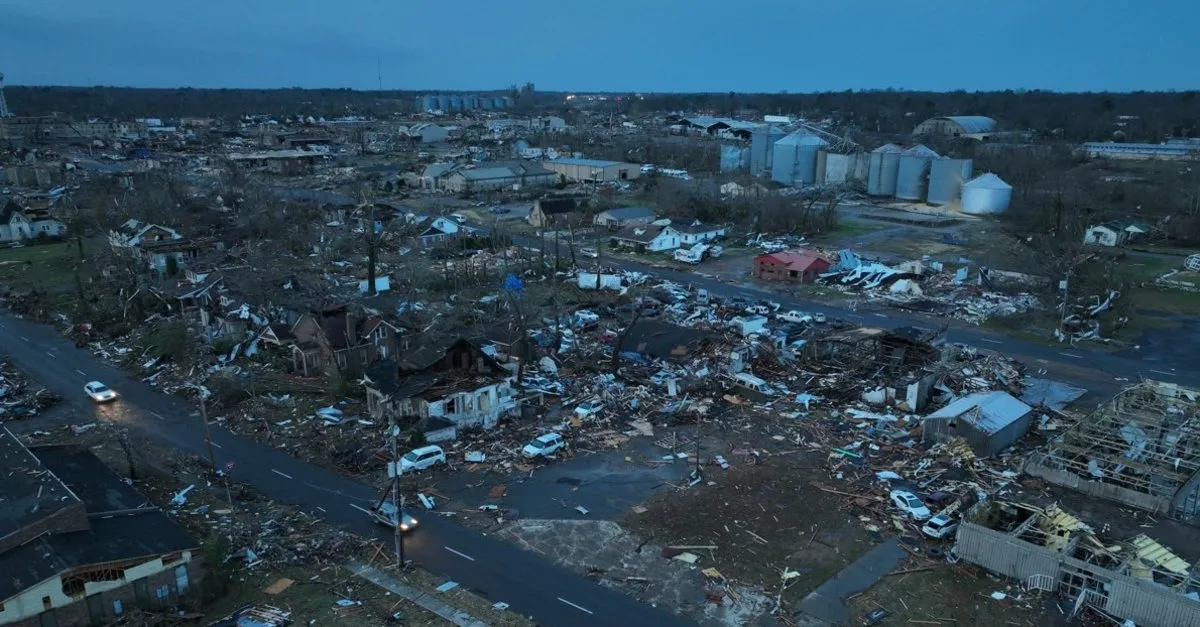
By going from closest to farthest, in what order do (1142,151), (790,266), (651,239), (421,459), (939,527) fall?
(939,527) < (421,459) < (790,266) < (651,239) < (1142,151)

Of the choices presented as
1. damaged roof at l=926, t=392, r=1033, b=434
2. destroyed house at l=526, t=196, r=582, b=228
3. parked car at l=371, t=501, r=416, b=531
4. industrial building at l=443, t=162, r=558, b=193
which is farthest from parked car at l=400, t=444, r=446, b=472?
industrial building at l=443, t=162, r=558, b=193

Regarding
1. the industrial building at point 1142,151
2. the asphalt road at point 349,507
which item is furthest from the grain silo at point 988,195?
the asphalt road at point 349,507

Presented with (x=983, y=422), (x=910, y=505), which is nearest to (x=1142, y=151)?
(x=983, y=422)

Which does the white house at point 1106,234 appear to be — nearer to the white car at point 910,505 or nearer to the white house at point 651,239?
the white house at point 651,239

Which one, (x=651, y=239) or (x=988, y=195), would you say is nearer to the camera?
(x=651, y=239)

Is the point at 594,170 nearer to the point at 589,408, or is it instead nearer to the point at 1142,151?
the point at 589,408

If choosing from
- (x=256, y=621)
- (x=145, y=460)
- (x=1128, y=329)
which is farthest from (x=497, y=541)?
(x=1128, y=329)

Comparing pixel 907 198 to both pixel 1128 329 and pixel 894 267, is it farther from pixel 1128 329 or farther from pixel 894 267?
pixel 1128 329
